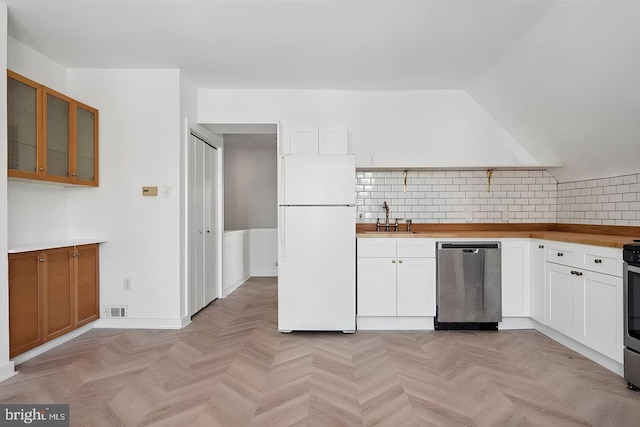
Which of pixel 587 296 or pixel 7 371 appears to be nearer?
pixel 7 371

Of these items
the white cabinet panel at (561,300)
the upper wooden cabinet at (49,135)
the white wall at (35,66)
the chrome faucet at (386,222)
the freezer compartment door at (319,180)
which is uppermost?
the white wall at (35,66)

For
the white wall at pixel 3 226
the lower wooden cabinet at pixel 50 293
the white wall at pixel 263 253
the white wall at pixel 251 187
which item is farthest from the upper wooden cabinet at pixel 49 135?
the white wall at pixel 251 187

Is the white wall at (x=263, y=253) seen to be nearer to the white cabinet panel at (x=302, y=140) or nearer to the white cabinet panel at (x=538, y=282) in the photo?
the white cabinet panel at (x=302, y=140)

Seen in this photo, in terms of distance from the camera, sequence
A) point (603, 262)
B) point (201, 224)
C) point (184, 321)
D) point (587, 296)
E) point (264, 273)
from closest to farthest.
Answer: point (603, 262) → point (587, 296) → point (184, 321) → point (201, 224) → point (264, 273)

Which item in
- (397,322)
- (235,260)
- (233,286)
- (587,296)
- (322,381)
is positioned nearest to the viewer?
(322,381)

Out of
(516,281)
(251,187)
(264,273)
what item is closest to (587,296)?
(516,281)

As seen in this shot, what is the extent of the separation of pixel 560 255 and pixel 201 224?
352cm

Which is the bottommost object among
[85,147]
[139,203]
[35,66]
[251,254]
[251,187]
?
[251,254]

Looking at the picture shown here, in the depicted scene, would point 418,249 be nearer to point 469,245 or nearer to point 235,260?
point 469,245

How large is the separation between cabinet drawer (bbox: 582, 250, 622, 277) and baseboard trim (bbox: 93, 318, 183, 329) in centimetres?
352

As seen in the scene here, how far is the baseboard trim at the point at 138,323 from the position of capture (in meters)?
3.54

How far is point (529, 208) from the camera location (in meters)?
3.99

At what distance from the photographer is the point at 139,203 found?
3559mm

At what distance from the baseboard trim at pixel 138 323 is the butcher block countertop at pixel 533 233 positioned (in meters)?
1.99
